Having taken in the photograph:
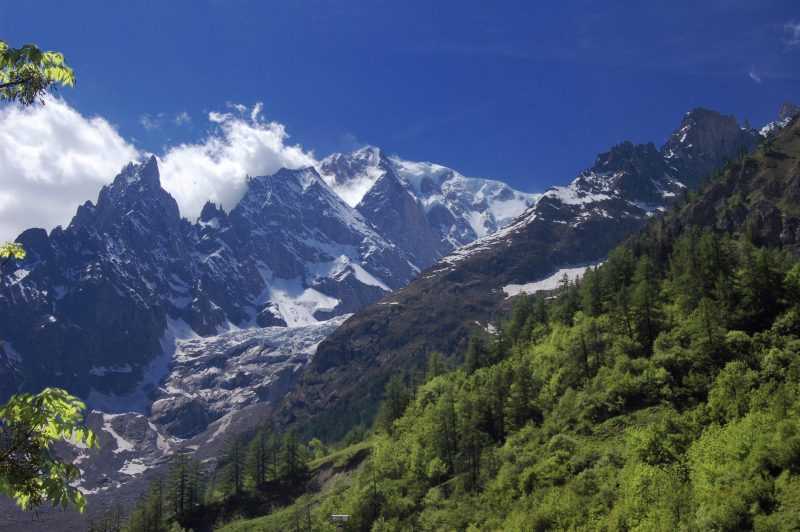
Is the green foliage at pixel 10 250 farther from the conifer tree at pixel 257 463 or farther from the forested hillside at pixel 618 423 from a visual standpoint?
the conifer tree at pixel 257 463

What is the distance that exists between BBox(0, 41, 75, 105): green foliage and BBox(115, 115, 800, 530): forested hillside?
5133cm

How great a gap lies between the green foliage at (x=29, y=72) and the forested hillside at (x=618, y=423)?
168 ft

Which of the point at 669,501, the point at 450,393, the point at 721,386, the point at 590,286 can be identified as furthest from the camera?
the point at 590,286

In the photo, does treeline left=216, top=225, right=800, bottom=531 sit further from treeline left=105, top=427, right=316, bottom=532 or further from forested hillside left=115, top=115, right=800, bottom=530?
treeline left=105, top=427, right=316, bottom=532

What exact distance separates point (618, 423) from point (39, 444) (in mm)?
80817

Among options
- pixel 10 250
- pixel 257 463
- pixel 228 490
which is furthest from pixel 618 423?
pixel 228 490

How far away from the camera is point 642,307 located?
100 metres

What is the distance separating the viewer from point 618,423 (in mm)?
83250

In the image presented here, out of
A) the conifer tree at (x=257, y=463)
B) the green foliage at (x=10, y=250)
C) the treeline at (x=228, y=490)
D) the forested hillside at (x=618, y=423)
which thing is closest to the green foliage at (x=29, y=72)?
the green foliage at (x=10, y=250)

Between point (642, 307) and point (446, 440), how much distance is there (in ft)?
119

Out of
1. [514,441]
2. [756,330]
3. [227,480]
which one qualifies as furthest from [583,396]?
[227,480]

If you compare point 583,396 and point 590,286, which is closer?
point 583,396

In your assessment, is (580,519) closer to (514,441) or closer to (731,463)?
(731,463)

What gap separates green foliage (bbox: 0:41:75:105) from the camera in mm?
12281
